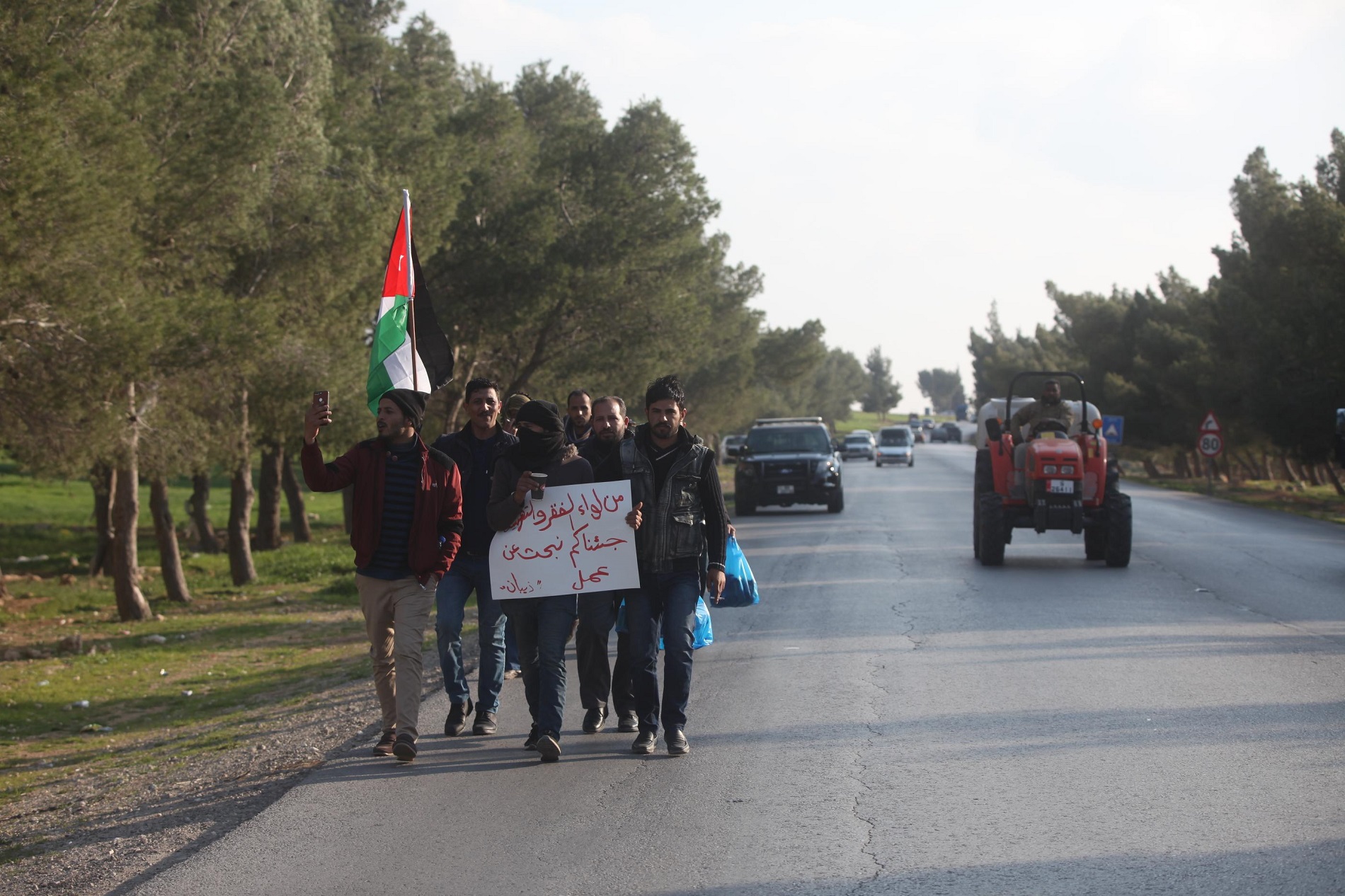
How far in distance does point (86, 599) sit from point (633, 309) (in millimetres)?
14863

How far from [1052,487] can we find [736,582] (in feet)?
31.0

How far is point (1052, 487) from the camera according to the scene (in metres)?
16.1

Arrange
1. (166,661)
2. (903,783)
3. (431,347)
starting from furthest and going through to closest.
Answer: (166,661) → (431,347) → (903,783)

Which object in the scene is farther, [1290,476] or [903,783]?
[1290,476]

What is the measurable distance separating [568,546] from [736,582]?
104 cm

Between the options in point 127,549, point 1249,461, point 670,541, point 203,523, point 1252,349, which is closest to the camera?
point 670,541

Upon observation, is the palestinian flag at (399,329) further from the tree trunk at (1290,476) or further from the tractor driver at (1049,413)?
the tree trunk at (1290,476)

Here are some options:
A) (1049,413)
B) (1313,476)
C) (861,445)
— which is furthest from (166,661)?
(861,445)

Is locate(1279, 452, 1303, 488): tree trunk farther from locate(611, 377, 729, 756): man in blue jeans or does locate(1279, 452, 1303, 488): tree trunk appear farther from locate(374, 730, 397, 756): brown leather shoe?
locate(374, 730, 397, 756): brown leather shoe

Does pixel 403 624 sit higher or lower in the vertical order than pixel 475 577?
lower

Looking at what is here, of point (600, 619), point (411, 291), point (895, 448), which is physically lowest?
point (600, 619)

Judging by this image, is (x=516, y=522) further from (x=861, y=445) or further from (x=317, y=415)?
(x=861, y=445)

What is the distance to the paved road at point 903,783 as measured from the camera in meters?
5.18

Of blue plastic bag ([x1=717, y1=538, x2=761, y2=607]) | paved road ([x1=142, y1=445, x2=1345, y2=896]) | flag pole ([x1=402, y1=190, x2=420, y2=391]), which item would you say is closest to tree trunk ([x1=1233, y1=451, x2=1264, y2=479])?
paved road ([x1=142, y1=445, x2=1345, y2=896])
